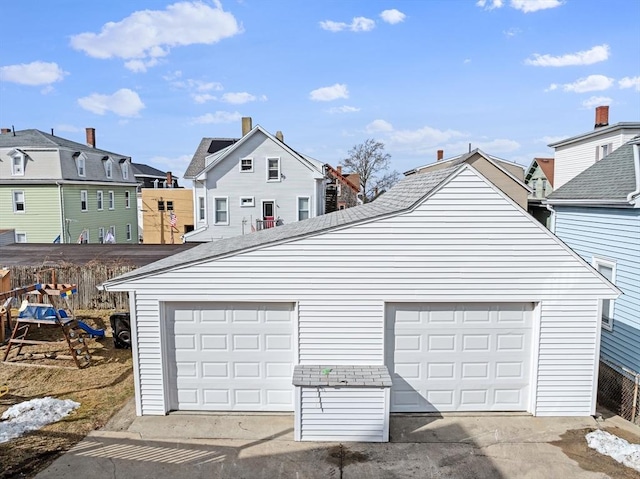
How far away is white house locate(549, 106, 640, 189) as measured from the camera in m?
19.5

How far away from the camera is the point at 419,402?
875 cm

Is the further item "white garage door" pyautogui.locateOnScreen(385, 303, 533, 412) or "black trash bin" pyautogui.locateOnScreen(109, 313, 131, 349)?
"black trash bin" pyautogui.locateOnScreen(109, 313, 131, 349)

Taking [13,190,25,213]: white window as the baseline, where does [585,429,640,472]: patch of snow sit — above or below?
below

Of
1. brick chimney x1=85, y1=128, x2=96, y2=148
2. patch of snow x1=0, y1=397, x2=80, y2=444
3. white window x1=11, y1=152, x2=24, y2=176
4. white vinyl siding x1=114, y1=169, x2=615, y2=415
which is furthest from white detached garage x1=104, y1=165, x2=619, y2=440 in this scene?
brick chimney x1=85, y1=128, x2=96, y2=148

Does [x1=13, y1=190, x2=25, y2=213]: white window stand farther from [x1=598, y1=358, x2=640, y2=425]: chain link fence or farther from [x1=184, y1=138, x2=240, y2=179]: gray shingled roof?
[x1=598, y1=358, x2=640, y2=425]: chain link fence

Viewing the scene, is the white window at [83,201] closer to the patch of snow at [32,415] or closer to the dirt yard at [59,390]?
the dirt yard at [59,390]

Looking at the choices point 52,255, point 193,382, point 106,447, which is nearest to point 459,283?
point 193,382

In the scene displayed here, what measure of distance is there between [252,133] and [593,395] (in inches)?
956

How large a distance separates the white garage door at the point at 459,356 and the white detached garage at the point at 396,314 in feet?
0.09

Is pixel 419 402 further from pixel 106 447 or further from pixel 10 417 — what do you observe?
pixel 10 417

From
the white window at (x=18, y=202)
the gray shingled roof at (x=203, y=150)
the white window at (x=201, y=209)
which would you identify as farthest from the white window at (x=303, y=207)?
the white window at (x=18, y=202)

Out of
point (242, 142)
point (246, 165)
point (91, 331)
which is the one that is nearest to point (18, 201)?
point (246, 165)

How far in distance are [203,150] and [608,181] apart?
31160mm

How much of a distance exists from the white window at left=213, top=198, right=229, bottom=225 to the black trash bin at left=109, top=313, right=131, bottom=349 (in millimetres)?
17623
